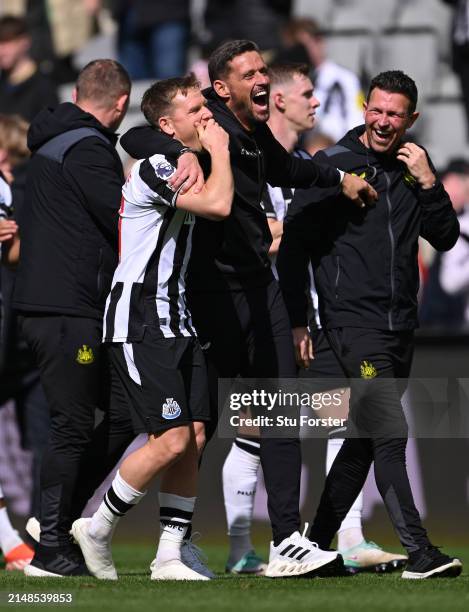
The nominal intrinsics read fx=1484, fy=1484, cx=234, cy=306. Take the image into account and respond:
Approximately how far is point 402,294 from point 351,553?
1557mm

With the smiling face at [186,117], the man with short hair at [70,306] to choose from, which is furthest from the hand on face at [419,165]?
the man with short hair at [70,306]

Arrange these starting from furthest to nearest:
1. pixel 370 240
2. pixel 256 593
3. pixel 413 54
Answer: pixel 413 54
pixel 370 240
pixel 256 593

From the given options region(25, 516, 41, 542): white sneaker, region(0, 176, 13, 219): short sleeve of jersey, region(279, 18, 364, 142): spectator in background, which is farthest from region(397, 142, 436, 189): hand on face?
region(279, 18, 364, 142): spectator in background

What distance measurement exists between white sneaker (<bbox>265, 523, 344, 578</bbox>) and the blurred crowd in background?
3.08 meters

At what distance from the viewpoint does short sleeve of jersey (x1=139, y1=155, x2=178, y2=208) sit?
20.1 feet

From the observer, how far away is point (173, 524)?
6.45 m

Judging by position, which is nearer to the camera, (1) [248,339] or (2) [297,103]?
(1) [248,339]

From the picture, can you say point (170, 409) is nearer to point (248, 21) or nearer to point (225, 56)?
point (225, 56)

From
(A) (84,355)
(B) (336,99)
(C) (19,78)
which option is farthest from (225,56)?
(C) (19,78)

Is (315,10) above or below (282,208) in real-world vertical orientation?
above

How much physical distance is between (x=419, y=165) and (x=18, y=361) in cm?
341

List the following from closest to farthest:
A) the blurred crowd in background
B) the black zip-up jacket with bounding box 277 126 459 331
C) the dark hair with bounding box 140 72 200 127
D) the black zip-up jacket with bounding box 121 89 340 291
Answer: the dark hair with bounding box 140 72 200 127 → the black zip-up jacket with bounding box 121 89 340 291 → the black zip-up jacket with bounding box 277 126 459 331 → the blurred crowd in background

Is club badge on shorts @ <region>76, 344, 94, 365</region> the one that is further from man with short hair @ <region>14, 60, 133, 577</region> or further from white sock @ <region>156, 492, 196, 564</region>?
white sock @ <region>156, 492, 196, 564</region>

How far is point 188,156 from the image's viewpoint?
618 centimetres
